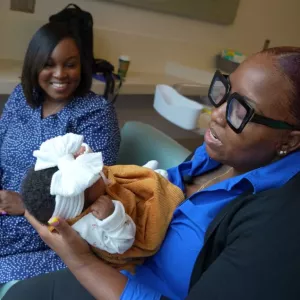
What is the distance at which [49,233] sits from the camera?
1058 mm

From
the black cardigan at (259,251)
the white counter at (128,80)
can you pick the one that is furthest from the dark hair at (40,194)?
the white counter at (128,80)

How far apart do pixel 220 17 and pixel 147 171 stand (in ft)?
8.02

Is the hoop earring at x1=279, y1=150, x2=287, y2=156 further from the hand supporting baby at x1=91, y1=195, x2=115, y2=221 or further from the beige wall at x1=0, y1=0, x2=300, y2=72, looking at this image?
the beige wall at x1=0, y1=0, x2=300, y2=72

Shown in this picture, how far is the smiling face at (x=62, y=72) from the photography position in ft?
5.11

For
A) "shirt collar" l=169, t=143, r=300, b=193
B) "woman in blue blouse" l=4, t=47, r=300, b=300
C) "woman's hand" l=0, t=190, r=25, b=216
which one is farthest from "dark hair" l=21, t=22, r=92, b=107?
"shirt collar" l=169, t=143, r=300, b=193

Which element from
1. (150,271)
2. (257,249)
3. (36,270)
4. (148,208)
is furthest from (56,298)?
(257,249)

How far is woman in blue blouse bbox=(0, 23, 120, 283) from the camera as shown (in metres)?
1.43

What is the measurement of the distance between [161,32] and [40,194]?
2384 mm

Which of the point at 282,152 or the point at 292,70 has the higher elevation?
the point at 292,70

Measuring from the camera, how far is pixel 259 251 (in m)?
0.71

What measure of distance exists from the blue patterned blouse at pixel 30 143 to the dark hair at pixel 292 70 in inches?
33.1

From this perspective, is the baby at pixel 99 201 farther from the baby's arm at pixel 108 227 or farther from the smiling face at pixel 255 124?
the smiling face at pixel 255 124

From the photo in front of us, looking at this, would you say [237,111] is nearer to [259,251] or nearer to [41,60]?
[259,251]

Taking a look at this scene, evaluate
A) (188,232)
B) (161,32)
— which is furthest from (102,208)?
(161,32)
